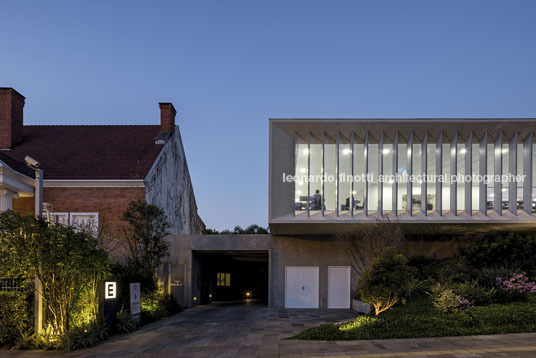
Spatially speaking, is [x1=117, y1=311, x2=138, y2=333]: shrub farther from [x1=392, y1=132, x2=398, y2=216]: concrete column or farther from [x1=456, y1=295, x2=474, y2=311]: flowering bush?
A: [x1=392, y1=132, x2=398, y2=216]: concrete column

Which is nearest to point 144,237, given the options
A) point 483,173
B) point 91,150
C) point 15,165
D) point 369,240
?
point 15,165

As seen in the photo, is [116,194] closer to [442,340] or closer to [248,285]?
[442,340]

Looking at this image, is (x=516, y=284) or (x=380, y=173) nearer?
(x=516, y=284)

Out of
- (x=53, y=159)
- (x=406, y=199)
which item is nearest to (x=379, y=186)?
(x=406, y=199)

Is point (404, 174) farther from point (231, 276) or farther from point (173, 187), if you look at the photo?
point (231, 276)

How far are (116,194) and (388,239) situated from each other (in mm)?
13032

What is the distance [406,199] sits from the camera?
2216 centimetres

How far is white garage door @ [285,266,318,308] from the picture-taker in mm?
24562

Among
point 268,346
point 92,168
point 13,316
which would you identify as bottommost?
point 268,346

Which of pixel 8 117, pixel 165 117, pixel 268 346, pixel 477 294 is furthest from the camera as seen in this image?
pixel 165 117

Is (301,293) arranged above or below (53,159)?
below

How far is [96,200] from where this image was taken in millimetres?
23062

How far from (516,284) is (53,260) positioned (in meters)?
15.0

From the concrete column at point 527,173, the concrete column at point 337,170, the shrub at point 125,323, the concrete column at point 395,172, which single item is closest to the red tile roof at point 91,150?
the shrub at point 125,323
